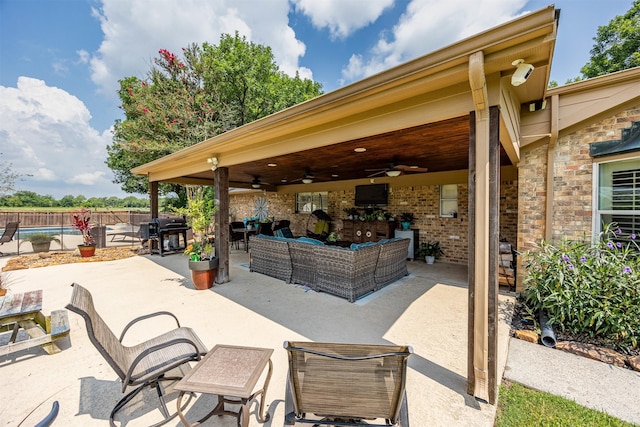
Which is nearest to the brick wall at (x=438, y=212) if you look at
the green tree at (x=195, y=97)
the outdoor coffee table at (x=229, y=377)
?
the outdoor coffee table at (x=229, y=377)

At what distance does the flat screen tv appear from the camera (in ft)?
28.7

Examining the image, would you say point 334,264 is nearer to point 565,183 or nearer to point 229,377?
point 229,377

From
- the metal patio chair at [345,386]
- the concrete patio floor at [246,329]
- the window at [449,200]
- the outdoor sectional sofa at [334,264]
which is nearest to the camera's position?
the metal patio chair at [345,386]

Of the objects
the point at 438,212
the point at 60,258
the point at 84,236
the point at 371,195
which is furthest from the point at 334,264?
the point at 60,258

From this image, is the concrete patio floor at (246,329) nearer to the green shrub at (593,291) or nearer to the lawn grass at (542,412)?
the lawn grass at (542,412)

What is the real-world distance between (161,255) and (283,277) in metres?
5.22

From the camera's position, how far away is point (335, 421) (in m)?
1.68

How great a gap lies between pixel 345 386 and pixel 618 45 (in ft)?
70.1

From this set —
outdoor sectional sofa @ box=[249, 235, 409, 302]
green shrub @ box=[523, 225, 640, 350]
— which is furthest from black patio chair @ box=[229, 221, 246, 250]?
green shrub @ box=[523, 225, 640, 350]

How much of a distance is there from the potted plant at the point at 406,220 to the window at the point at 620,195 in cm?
443

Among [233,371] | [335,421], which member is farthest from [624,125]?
[233,371]

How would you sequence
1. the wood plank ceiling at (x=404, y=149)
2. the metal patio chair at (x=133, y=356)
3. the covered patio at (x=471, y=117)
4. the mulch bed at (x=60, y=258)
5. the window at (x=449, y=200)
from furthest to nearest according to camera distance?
the window at (x=449, y=200), the mulch bed at (x=60, y=258), the wood plank ceiling at (x=404, y=149), the covered patio at (x=471, y=117), the metal patio chair at (x=133, y=356)

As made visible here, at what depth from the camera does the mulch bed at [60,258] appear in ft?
23.1

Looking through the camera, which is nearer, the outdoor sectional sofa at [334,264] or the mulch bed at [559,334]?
the mulch bed at [559,334]
